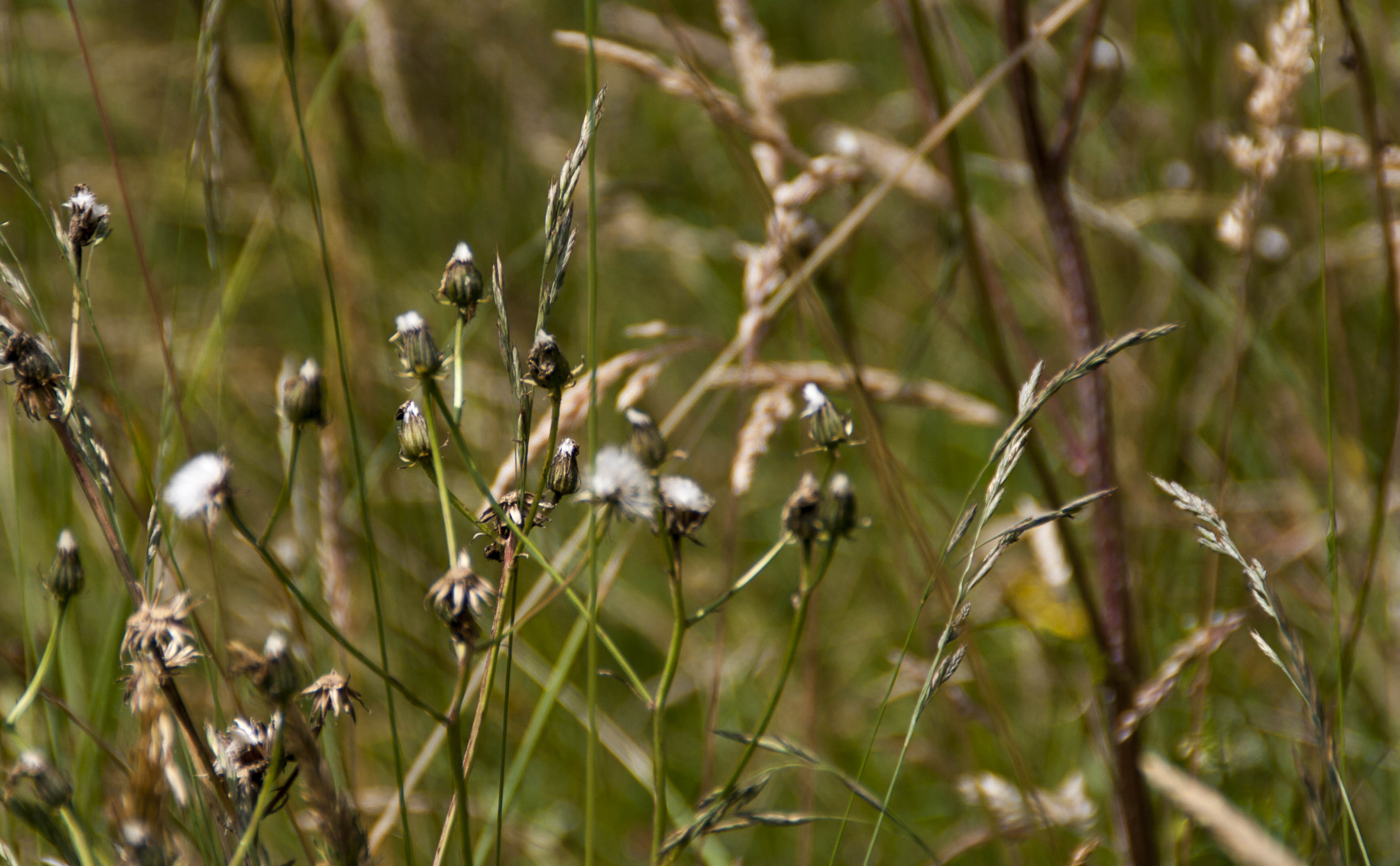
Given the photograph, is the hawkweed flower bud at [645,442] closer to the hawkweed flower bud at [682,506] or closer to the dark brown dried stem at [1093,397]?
the hawkweed flower bud at [682,506]

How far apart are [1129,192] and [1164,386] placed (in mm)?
485

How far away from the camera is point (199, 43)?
33.9 inches

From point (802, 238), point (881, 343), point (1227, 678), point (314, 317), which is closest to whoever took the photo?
point (802, 238)

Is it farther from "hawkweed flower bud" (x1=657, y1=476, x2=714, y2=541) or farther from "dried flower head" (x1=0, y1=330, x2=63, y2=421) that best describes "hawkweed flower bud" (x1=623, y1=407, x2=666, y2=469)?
"dried flower head" (x1=0, y1=330, x2=63, y2=421)

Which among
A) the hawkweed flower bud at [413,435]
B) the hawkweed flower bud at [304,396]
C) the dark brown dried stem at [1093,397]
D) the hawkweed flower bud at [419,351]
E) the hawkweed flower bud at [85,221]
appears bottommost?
the dark brown dried stem at [1093,397]

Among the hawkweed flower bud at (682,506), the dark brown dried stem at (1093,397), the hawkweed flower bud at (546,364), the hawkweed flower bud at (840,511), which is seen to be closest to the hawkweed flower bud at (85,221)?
the hawkweed flower bud at (546,364)

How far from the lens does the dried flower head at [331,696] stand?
0.63 meters

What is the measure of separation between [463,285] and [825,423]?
0.29m

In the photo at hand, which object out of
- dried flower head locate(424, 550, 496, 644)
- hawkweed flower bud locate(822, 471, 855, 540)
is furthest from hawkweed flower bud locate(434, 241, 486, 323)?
hawkweed flower bud locate(822, 471, 855, 540)

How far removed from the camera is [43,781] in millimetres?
532

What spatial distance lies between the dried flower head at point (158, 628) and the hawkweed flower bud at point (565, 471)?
24cm

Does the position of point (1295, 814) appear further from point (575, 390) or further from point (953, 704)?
point (575, 390)

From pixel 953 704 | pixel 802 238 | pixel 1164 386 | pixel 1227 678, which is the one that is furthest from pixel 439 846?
pixel 1164 386

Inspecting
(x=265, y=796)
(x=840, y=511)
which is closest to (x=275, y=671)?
(x=265, y=796)
